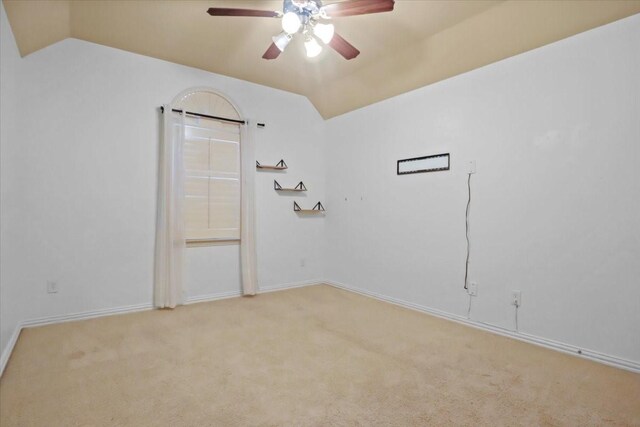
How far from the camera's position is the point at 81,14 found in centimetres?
271

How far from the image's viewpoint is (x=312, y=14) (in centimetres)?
220

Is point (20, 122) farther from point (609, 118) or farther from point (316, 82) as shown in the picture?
point (609, 118)

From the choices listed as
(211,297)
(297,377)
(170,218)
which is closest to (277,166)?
(170,218)

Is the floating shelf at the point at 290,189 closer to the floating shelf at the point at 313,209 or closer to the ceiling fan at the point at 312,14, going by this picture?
the floating shelf at the point at 313,209

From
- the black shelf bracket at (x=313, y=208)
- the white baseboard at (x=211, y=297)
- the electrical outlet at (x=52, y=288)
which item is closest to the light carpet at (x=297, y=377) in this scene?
the electrical outlet at (x=52, y=288)

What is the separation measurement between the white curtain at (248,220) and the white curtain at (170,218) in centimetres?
72

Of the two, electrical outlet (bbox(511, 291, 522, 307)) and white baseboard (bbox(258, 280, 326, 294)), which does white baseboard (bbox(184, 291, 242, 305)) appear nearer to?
white baseboard (bbox(258, 280, 326, 294))

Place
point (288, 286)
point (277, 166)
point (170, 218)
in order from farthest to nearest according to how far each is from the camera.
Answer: point (288, 286), point (277, 166), point (170, 218)

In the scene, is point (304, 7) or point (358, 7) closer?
point (358, 7)

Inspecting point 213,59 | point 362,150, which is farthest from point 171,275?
point 362,150

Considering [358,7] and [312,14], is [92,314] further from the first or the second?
[358,7]

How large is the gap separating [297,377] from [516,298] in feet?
6.58

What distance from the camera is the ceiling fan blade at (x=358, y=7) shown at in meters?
1.93

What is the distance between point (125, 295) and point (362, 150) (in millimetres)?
3234
